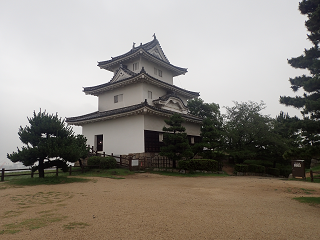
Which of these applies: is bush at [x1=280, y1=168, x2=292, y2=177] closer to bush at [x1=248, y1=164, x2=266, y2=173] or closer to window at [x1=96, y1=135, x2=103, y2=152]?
bush at [x1=248, y1=164, x2=266, y2=173]

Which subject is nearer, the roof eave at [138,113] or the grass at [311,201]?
the grass at [311,201]

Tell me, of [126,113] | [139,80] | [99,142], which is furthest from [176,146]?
[99,142]

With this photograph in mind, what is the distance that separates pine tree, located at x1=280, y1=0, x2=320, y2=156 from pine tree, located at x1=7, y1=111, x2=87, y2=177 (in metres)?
14.6

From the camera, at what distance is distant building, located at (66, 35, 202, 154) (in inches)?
859

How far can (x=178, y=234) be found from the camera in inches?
189

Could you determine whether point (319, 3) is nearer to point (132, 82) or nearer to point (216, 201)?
point (216, 201)

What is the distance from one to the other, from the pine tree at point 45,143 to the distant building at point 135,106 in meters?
7.92

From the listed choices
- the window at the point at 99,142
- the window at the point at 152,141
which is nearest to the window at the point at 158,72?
the window at the point at 152,141

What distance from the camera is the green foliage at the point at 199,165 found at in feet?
61.6

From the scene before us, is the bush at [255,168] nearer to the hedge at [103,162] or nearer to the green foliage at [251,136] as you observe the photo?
the green foliage at [251,136]

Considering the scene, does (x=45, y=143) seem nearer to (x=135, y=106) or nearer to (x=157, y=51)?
(x=135, y=106)

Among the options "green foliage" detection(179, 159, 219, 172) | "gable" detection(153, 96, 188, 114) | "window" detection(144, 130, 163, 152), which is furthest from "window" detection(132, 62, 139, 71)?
"green foliage" detection(179, 159, 219, 172)

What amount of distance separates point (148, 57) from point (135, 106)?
7162 mm

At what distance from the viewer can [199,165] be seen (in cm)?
1930
